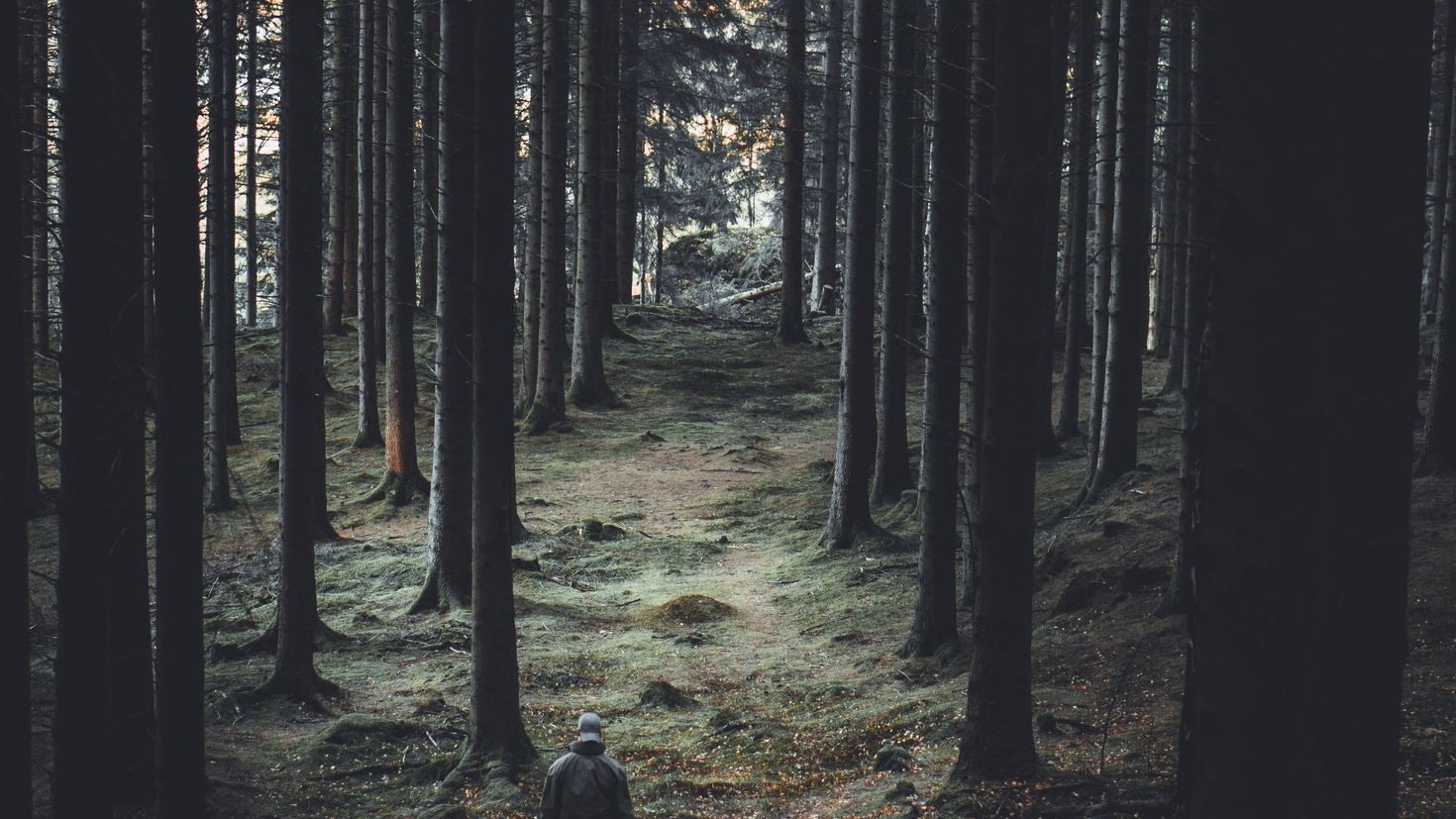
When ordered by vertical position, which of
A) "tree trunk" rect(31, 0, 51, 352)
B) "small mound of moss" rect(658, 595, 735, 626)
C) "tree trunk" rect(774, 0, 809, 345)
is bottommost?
"small mound of moss" rect(658, 595, 735, 626)

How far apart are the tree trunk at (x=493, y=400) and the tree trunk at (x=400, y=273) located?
20.2ft

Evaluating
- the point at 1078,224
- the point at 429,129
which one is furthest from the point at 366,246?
the point at 1078,224

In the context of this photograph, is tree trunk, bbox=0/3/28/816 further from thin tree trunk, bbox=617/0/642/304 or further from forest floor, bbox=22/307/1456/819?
thin tree trunk, bbox=617/0/642/304

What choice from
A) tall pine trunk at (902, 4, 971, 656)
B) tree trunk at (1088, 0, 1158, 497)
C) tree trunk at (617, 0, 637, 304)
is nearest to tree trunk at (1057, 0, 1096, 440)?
tree trunk at (1088, 0, 1158, 497)

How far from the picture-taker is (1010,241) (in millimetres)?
6707

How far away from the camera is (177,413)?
232 inches

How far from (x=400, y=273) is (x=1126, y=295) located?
10.0m

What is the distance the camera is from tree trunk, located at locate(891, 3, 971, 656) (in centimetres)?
991

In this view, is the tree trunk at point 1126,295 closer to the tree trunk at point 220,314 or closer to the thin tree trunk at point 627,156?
the tree trunk at point 220,314

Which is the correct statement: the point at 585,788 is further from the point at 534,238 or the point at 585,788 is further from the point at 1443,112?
the point at 1443,112

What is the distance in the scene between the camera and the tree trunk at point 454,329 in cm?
995

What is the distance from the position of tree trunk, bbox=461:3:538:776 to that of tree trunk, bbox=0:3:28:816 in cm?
323

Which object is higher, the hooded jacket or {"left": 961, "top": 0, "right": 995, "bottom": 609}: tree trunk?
{"left": 961, "top": 0, "right": 995, "bottom": 609}: tree trunk

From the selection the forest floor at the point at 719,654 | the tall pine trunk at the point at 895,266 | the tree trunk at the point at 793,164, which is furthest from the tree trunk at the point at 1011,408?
the tree trunk at the point at 793,164
